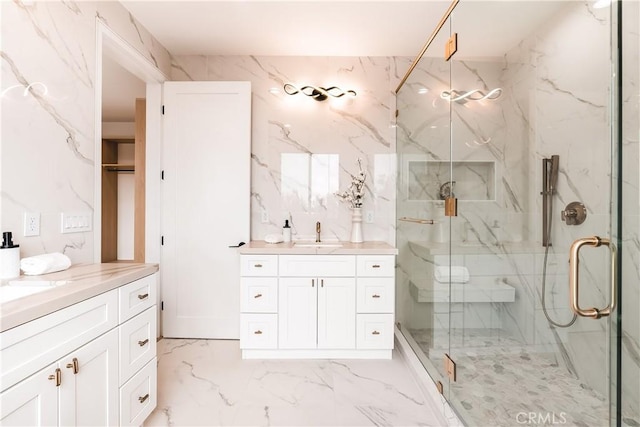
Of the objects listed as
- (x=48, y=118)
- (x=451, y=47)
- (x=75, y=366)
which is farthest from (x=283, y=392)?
(x=451, y=47)

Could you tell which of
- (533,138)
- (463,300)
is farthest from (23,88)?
(463,300)

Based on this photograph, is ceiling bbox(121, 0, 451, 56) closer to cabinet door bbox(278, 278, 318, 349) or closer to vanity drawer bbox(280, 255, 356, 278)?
vanity drawer bbox(280, 255, 356, 278)

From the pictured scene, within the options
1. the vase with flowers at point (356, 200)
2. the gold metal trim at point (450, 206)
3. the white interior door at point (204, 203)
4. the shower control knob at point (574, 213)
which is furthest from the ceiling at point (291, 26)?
the shower control knob at point (574, 213)

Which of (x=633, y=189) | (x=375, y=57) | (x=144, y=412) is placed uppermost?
(x=375, y=57)

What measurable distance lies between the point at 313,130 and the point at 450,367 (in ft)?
7.28

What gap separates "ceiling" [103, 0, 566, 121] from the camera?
2215mm

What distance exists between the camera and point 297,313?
8.08 feet

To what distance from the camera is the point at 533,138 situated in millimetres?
1256

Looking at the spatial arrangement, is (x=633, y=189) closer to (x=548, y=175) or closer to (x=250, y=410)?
(x=548, y=175)

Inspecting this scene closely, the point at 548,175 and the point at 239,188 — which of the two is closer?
the point at 548,175

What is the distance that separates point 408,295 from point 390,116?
1666mm

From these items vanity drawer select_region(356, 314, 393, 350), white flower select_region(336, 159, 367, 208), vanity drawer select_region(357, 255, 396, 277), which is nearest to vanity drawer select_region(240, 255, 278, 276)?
vanity drawer select_region(357, 255, 396, 277)

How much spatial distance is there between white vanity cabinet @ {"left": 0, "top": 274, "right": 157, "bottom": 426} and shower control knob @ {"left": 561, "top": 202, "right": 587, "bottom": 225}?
182 centimetres

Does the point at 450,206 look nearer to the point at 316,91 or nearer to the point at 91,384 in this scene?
the point at 316,91
